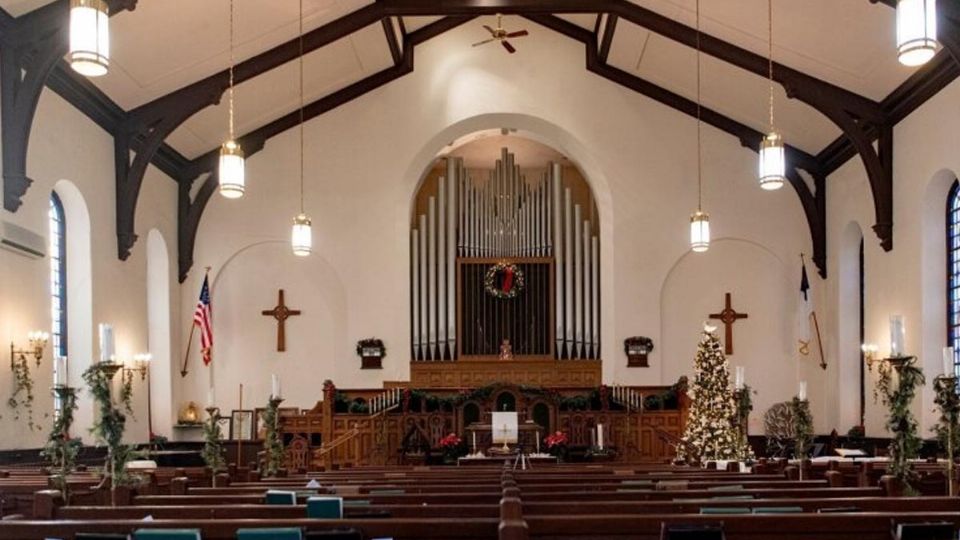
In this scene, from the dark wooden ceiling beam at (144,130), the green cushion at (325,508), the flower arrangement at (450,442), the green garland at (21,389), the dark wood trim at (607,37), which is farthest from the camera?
the dark wood trim at (607,37)

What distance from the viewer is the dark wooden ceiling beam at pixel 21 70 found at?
1167 centimetres

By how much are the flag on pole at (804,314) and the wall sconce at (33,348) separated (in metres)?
13.1

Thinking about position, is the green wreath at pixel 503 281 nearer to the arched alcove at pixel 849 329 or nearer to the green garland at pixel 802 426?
the arched alcove at pixel 849 329

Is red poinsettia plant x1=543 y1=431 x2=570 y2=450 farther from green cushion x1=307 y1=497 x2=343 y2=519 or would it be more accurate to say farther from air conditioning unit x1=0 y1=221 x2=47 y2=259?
green cushion x1=307 y1=497 x2=343 y2=519

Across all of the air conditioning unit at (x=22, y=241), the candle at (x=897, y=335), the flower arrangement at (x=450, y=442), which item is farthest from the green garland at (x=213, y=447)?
the candle at (x=897, y=335)

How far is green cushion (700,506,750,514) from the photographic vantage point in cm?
572

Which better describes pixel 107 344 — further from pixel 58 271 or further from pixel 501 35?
pixel 501 35

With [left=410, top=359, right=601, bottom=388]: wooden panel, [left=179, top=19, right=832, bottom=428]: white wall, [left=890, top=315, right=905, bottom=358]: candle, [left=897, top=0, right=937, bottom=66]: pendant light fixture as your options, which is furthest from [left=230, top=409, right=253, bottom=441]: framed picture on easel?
[left=897, top=0, right=937, bottom=66]: pendant light fixture

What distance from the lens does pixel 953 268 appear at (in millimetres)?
14086

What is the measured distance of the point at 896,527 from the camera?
17.1 feet

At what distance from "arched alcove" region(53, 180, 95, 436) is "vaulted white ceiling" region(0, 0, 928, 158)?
6.29 feet

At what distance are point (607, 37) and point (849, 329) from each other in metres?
6.89

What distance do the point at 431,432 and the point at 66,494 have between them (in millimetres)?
10972

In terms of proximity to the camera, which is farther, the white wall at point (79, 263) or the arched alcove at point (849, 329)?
the arched alcove at point (849, 329)
